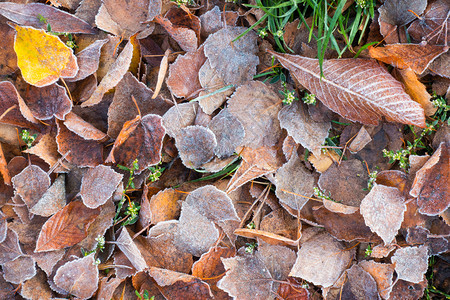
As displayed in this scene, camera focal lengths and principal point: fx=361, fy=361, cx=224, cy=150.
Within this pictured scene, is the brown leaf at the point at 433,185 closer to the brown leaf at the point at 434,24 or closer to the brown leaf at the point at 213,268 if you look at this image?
the brown leaf at the point at 434,24

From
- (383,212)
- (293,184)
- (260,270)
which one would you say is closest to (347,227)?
(383,212)

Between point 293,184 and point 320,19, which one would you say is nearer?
point 320,19

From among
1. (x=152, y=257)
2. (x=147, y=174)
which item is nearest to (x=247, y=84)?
(x=147, y=174)

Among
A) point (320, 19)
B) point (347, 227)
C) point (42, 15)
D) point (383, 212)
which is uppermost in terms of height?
point (320, 19)

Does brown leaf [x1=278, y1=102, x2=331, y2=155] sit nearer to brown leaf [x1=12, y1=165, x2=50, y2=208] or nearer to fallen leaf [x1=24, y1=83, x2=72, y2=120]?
fallen leaf [x1=24, y1=83, x2=72, y2=120]

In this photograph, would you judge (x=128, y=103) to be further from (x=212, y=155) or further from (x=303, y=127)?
(x=303, y=127)

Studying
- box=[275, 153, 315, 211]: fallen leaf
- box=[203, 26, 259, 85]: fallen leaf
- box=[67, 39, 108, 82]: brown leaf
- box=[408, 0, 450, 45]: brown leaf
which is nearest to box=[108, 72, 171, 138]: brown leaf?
box=[67, 39, 108, 82]: brown leaf

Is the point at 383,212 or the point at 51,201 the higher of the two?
the point at 383,212
